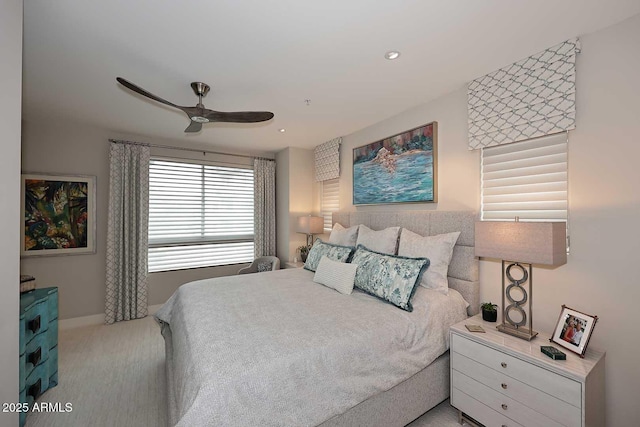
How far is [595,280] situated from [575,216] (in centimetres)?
42

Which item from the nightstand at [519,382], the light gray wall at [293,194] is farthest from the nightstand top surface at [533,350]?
the light gray wall at [293,194]

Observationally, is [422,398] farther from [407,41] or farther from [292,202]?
[292,202]

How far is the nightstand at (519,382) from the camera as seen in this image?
138 cm

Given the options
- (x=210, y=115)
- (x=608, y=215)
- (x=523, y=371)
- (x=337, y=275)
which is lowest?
(x=523, y=371)

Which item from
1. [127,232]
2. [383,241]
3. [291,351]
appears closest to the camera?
[291,351]

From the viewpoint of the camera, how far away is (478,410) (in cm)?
174

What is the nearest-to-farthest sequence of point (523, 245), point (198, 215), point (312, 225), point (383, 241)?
point (523, 245), point (383, 241), point (312, 225), point (198, 215)

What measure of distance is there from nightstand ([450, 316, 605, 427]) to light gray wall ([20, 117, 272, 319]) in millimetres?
4298

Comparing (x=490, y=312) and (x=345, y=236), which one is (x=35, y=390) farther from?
(x=490, y=312)

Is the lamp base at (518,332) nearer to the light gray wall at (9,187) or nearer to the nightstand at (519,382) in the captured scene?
the nightstand at (519,382)

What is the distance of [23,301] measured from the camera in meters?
1.94

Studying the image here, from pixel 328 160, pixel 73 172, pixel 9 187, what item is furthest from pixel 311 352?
pixel 73 172

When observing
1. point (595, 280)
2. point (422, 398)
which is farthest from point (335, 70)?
point (422, 398)

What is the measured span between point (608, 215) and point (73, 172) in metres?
5.30
